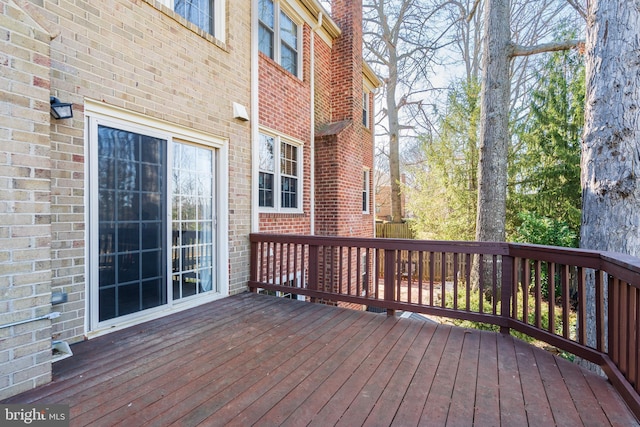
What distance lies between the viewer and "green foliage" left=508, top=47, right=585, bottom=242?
7.61 metres

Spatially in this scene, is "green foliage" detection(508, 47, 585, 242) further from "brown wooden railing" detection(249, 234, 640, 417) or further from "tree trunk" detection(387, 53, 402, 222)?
"tree trunk" detection(387, 53, 402, 222)

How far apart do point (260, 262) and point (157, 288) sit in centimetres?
149

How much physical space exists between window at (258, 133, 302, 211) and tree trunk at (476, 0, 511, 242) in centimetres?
364

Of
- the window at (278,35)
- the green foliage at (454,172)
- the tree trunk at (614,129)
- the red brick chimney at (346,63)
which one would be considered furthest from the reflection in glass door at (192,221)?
the green foliage at (454,172)

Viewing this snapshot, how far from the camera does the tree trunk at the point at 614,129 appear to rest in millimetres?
2918

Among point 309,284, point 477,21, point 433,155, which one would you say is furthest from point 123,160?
point 477,21

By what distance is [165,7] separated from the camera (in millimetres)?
3352

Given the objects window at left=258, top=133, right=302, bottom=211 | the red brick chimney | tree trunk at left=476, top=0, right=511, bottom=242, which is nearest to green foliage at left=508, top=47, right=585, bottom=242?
tree trunk at left=476, top=0, right=511, bottom=242

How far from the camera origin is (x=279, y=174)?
564 cm

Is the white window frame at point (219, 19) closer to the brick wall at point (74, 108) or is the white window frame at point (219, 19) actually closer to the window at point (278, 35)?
the brick wall at point (74, 108)

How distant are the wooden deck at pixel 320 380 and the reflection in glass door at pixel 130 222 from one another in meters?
0.36

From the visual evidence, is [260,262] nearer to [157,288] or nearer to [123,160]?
[157,288]

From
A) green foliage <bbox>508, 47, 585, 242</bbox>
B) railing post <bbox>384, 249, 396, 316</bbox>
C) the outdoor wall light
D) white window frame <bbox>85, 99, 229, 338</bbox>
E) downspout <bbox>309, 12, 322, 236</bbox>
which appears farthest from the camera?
green foliage <bbox>508, 47, 585, 242</bbox>

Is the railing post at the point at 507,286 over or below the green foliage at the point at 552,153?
below
